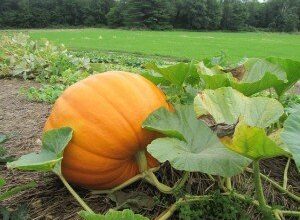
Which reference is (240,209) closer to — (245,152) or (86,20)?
(245,152)

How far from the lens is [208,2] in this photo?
54.7 m

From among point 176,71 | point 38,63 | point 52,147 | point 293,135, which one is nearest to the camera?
point 293,135

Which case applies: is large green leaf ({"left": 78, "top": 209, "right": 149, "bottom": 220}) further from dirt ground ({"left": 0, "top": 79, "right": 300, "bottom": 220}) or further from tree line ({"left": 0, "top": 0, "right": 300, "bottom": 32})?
tree line ({"left": 0, "top": 0, "right": 300, "bottom": 32})

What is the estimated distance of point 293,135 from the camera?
940 mm

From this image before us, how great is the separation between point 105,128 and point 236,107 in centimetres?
44

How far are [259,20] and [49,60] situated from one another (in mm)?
56798

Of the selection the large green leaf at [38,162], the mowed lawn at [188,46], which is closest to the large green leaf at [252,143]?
the large green leaf at [38,162]

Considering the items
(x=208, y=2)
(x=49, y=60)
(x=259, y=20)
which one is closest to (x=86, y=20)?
(x=208, y=2)

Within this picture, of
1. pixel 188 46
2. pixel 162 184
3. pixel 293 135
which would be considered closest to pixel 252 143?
pixel 293 135

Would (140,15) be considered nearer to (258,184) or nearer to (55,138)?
(55,138)

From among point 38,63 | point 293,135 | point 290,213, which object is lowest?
point 38,63

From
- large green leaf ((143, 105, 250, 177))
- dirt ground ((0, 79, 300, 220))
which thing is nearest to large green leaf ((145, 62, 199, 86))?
large green leaf ((143, 105, 250, 177))

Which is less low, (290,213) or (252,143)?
(252,143)

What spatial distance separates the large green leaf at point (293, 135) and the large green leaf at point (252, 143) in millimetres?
50
